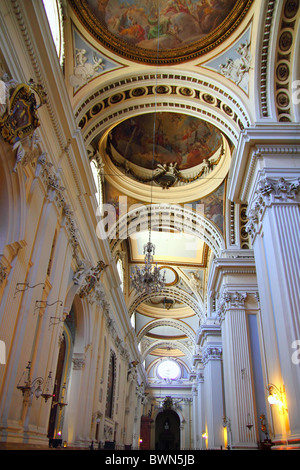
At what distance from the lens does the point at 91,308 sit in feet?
36.9

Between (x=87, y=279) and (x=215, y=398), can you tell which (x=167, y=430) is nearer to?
(x=215, y=398)

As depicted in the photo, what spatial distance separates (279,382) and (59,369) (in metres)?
6.14

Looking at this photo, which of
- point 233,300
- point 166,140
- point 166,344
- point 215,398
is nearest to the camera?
point 233,300

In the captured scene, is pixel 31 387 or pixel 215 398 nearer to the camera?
pixel 31 387

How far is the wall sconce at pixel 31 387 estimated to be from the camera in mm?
5744

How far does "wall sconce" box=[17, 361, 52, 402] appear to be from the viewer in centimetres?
574

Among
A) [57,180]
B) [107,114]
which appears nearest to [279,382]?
[57,180]

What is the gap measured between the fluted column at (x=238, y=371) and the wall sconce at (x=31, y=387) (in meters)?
5.77

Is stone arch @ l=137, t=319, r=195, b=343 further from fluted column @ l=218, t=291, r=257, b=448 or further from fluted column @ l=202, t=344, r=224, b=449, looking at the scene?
fluted column @ l=218, t=291, r=257, b=448

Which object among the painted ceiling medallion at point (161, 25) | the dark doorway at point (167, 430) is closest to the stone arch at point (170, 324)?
the dark doorway at point (167, 430)

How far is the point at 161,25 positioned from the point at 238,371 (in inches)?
378

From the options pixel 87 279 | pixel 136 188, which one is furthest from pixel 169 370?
pixel 87 279

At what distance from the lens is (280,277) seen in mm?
6395

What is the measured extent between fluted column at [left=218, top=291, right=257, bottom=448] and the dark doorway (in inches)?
1039
